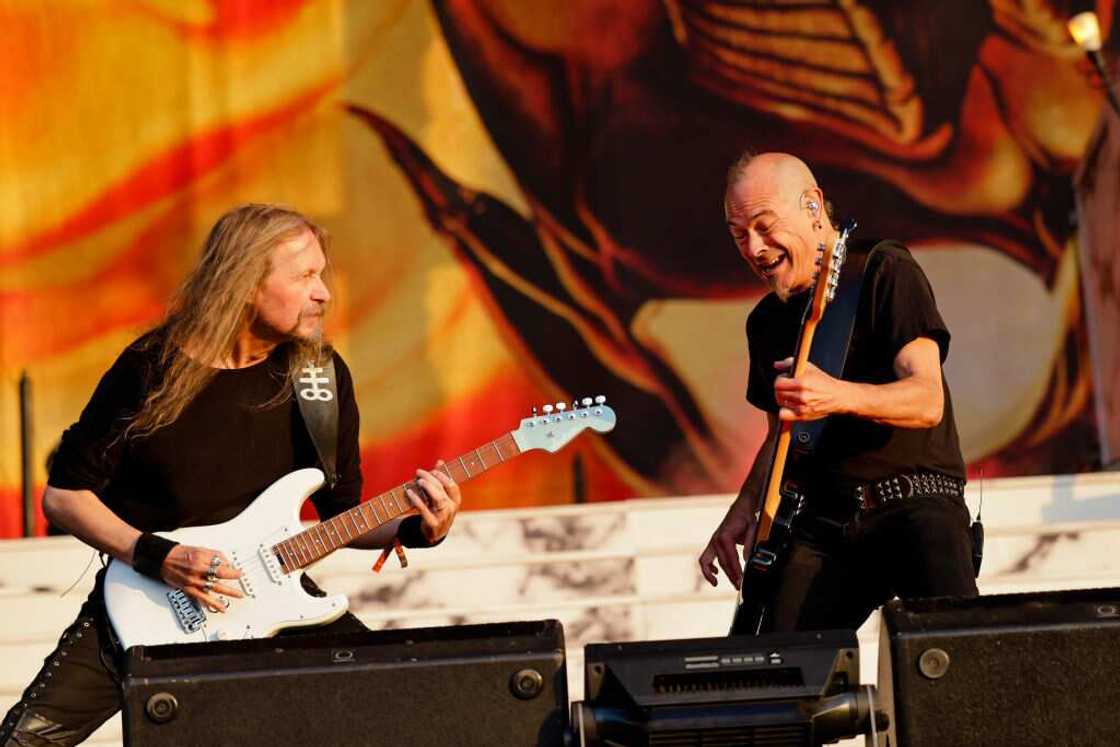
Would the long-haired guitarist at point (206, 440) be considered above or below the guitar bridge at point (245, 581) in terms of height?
above

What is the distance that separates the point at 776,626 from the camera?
4.30m

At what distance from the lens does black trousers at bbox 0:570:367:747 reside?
4.19 metres

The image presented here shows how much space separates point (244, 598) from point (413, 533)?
440 millimetres

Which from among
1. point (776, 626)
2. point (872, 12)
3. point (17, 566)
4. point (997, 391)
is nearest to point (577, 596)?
point (17, 566)

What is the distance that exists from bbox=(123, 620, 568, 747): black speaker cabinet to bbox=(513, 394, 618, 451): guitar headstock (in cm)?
137

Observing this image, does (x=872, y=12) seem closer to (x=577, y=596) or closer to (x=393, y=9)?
(x=393, y=9)

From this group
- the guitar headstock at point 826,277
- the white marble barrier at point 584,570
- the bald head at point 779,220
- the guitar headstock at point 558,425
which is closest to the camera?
the guitar headstock at point 826,277

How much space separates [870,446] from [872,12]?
5960mm

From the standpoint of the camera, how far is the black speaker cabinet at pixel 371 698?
133 inches

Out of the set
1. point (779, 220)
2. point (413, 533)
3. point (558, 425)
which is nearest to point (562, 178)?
point (558, 425)

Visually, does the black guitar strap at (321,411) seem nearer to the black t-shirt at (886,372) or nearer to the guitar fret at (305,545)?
the guitar fret at (305,545)

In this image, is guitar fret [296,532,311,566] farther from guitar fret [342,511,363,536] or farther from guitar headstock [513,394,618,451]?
guitar headstock [513,394,618,451]

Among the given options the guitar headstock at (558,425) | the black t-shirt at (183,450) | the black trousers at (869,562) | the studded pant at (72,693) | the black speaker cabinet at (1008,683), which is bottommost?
the black speaker cabinet at (1008,683)

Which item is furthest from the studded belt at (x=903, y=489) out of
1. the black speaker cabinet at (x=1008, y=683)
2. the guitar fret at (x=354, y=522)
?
the guitar fret at (x=354, y=522)
